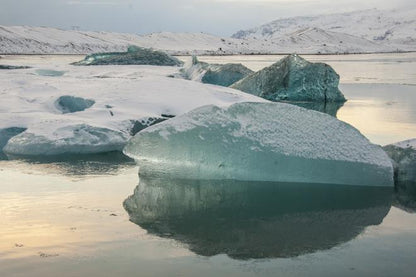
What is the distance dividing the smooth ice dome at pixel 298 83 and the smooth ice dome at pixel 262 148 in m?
8.78

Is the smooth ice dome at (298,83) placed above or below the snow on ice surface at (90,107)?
above

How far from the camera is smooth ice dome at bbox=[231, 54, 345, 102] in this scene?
47.7 ft

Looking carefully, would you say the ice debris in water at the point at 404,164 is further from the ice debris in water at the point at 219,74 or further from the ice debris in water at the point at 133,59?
the ice debris in water at the point at 133,59

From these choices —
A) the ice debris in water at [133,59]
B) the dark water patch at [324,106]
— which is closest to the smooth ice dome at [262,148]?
the dark water patch at [324,106]

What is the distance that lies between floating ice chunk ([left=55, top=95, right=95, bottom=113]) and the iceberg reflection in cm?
369

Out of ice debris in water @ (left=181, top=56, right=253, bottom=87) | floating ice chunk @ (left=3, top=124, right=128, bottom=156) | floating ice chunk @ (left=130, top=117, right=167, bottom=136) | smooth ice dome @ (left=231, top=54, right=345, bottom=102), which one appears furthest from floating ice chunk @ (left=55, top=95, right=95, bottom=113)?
ice debris in water @ (left=181, top=56, right=253, bottom=87)

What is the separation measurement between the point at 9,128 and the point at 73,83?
13.4 ft

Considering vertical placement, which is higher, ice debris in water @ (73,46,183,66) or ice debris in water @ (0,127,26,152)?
ice debris in water @ (73,46,183,66)

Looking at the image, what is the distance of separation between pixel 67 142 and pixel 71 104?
2.25 metres

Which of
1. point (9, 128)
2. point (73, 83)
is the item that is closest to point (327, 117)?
point (9, 128)

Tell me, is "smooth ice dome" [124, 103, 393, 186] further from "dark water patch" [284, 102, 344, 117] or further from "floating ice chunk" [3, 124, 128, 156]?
"dark water patch" [284, 102, 344, 117]

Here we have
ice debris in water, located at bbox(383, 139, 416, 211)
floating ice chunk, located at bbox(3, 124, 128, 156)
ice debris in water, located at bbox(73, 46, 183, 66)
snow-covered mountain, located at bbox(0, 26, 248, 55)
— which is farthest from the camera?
snow-covered mountain, located at bbox(0, 26, 248, 55)

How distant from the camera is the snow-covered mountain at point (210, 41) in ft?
251

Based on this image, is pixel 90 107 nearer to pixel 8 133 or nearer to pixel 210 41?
pixel 8 133
